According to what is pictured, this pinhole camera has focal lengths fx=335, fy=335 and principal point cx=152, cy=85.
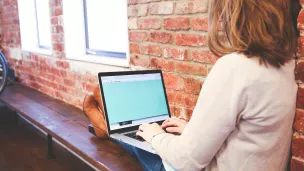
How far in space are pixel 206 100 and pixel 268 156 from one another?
27 centimetres

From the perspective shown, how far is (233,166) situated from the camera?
101cm

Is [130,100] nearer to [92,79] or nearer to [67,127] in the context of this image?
[67,127]

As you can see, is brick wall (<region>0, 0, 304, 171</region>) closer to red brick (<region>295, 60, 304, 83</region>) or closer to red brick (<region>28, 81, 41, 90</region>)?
red brick (<region>295, 60, 304, 83</region>)

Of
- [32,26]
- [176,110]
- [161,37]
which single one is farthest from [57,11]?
[176,110]

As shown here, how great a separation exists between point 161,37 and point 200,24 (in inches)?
13.3

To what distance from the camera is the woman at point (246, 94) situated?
931 millimetres

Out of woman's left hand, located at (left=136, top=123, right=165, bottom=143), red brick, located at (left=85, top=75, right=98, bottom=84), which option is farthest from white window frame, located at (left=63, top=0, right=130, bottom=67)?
woman's left hand, located at (left=136, top=123, right=165, bottom=143)

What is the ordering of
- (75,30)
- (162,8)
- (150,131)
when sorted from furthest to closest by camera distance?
1. (75,30)
2. (162,8)
3. (150,131)

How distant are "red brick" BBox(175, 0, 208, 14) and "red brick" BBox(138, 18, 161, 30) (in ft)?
0.63

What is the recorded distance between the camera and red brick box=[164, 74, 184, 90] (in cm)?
188

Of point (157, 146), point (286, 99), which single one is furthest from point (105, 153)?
point (286, 99)

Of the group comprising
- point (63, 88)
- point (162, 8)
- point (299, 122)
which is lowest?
point (63, 88)

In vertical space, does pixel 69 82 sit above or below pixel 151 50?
below

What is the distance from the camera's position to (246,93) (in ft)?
3.01
